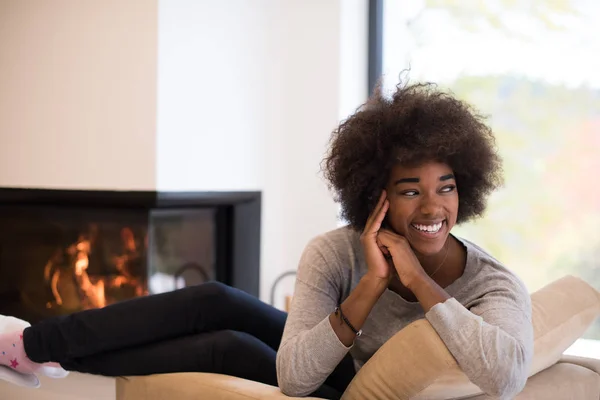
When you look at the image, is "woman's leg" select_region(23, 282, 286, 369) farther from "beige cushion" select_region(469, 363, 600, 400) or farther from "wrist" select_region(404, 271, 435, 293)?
"beige cushion" select_region(469, 363, 600, 400)

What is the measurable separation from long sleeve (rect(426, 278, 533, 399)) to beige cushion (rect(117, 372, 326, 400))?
299 mm

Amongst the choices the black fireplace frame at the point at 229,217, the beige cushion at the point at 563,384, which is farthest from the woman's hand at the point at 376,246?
the black fireplace frame at the point at 229,217

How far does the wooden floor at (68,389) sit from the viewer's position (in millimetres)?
1812

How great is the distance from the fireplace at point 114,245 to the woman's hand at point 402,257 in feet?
5.59

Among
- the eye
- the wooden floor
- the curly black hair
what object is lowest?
the wooden floor

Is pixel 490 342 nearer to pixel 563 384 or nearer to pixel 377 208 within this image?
pixel 563 384

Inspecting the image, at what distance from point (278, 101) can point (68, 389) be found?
7.21 ft

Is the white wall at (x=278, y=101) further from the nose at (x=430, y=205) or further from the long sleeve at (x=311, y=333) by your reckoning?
the nose at (x=430, y=205)

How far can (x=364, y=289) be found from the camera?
1.63 meters

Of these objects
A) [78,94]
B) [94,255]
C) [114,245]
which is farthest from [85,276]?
[78,94]

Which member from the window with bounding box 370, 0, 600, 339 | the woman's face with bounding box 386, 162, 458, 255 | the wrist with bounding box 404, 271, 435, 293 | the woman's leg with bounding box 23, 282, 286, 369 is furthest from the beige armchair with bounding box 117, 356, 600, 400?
the window with bounding box 370, 0, 600, 339

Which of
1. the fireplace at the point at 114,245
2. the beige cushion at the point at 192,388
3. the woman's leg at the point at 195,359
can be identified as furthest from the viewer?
the fireplace at the point at 114,245

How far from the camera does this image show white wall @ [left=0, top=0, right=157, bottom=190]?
3.23 metres

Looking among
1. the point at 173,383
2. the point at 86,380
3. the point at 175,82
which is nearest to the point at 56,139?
the point at 175,82
